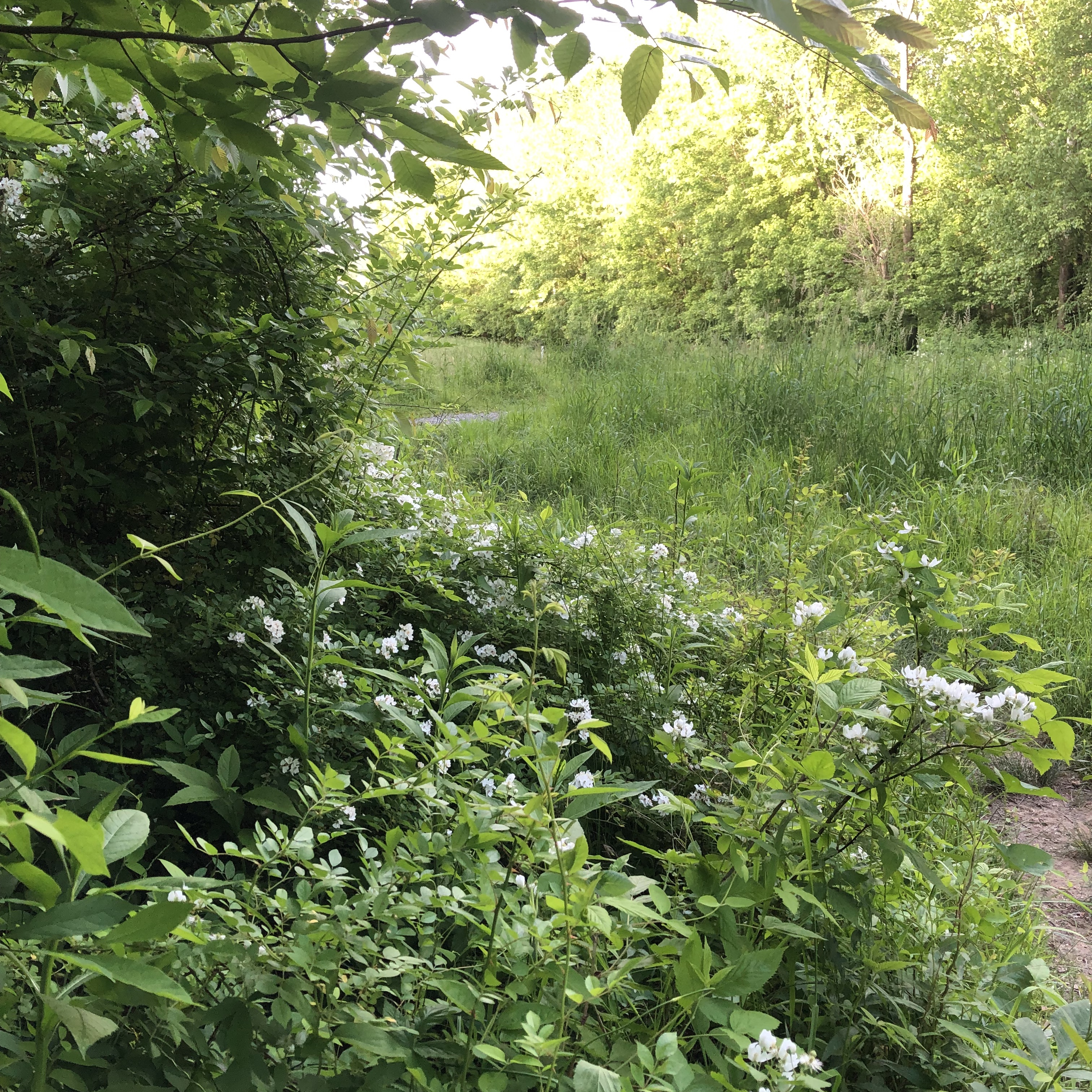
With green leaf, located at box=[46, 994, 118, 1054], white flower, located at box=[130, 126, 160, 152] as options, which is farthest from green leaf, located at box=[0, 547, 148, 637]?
white flower, located at box=[130, 126, 160, 152]

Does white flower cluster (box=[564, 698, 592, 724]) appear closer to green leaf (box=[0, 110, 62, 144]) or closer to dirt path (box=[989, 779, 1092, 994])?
dirt path (box=[989, 779, 1092, 994])

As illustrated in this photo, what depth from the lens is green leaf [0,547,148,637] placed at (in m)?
0.48

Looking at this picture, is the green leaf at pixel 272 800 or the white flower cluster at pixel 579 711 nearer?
the green leaf at pixel 272 800

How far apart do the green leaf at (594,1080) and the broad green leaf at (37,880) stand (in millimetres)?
525

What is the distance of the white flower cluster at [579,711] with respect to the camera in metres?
1.67

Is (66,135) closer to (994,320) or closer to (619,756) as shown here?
(619,756)

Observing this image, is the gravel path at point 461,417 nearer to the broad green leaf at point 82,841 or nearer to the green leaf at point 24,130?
the green leaf at point 24,130

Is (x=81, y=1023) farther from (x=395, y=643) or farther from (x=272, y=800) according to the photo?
(x=395, y=643)

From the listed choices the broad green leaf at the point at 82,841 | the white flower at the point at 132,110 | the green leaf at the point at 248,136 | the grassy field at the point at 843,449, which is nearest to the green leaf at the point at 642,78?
the green leaf at the point at 248,136

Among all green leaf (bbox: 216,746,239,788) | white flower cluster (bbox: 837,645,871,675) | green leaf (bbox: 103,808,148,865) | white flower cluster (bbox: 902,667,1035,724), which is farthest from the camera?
white flower cluster (bbox: 837,645,871,675)

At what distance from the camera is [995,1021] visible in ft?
4.07

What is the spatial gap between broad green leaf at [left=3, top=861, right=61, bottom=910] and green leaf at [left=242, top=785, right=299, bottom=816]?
339mm

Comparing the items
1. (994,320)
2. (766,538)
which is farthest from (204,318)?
(994,320)

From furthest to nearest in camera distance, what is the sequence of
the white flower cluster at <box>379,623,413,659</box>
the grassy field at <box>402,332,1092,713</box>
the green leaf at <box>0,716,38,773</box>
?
the grassy field at <box>402,332,1092,713</box> < the white flower cluster at <box>379,623,413,659</box> < the green leaf at <box>0,716,38,773</box>
